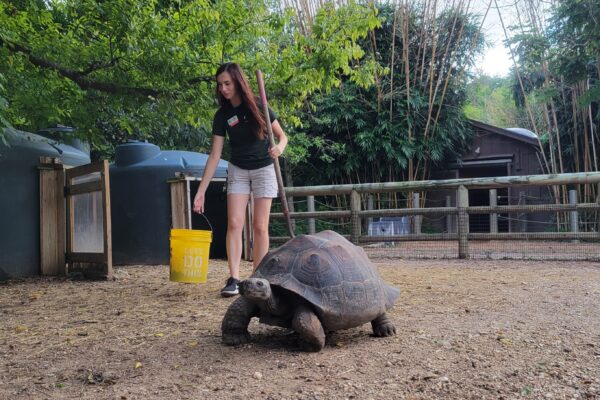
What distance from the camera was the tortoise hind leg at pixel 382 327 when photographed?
117 inches

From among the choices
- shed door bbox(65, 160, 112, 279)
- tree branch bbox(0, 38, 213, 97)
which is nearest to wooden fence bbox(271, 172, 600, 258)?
shed door bbox(65, 160, 112, 279)

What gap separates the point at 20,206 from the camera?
6711 mm

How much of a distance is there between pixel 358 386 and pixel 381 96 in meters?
12.0

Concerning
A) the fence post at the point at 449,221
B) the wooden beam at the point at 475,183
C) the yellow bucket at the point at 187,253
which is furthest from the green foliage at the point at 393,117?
the yellow bucket at the point at 187,253

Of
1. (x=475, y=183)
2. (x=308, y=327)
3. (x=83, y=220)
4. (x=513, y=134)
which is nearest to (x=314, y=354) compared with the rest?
(x=308, y=327)

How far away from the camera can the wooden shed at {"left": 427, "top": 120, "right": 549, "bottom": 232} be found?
44.7 ft

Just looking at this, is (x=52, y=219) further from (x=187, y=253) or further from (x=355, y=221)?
(x=355, y=221)

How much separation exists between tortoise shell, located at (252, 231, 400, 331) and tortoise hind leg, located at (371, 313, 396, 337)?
0.26 ft

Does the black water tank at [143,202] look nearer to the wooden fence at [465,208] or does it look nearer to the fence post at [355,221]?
the wooden fence at [465,208]

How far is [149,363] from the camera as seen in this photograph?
2609 mm

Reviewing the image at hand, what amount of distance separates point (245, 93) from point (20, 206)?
429 centimetres

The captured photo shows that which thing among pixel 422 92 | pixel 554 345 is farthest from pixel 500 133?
pixel 554 345

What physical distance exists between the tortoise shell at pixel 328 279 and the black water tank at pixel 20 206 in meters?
5.03

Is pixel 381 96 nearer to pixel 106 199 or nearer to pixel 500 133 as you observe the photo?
pixel 500 133
